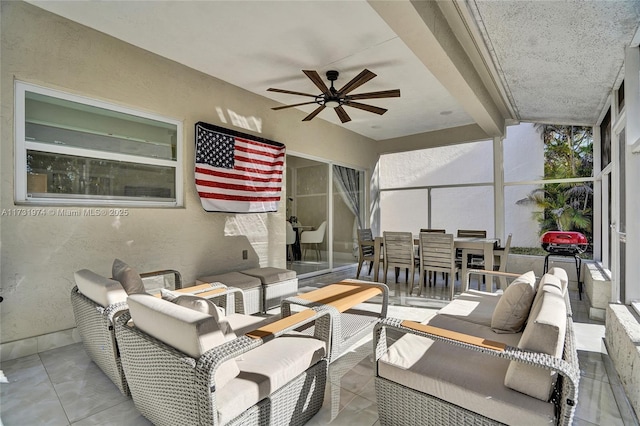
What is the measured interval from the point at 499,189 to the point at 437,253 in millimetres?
2604

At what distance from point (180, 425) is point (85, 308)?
1368 millimetres

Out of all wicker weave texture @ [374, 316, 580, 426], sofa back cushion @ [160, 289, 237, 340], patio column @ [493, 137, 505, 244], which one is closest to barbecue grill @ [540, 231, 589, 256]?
patio column @ [493, 137, 505, 244]

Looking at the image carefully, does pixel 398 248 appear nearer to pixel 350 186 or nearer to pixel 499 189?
pixel 350 186

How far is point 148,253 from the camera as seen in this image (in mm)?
3551

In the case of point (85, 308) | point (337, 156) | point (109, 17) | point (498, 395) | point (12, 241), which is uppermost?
point (109, 17)

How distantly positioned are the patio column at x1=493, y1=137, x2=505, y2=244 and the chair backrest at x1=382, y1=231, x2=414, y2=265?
7.92 feet

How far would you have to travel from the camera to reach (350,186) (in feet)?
23.5

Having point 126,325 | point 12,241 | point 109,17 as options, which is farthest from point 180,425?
point 109,17

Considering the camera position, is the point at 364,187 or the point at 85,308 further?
the point at 364,187

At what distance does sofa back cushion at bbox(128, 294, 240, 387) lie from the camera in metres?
1.32

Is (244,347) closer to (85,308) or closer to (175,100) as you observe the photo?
(85,308)

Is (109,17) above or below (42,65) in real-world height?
above

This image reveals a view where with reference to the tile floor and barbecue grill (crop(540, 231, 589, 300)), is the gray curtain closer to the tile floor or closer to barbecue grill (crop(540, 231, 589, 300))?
barbecue grill (crop(540, 231, 589, 300))

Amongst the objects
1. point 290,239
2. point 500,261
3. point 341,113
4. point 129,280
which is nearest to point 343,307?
point 129,280
